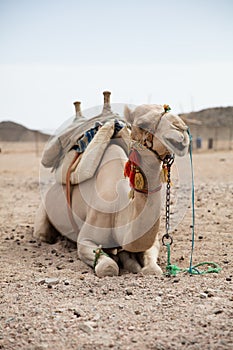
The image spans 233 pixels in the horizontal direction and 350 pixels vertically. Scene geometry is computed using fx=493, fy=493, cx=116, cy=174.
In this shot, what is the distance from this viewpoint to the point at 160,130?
2965 mm

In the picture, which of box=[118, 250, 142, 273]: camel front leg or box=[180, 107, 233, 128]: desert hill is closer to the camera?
box=[118, 250, 142, 273]: camel front leg

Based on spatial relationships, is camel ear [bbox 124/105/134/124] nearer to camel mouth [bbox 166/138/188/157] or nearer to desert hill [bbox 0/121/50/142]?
camel mouth [bbox 166/138/188/157]

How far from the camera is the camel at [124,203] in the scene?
9.90 ft

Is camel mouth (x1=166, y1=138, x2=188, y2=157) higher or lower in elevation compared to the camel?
higher

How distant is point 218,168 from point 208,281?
1047 cm

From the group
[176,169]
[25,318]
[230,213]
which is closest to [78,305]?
[25,318]

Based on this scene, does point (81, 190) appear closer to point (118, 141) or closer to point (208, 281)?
point (118, 141)

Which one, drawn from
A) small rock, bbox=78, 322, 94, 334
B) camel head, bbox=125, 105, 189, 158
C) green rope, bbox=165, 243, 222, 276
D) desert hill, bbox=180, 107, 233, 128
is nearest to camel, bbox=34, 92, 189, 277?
camel head, bbox=125, 105, 189, 158

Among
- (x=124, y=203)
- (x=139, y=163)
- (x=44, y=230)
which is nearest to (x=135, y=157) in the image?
(x=139, y=163)

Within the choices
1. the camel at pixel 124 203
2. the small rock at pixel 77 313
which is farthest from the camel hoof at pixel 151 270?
the small rock at pixel 77 313

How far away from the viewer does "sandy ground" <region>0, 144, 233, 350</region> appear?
233 centimetres

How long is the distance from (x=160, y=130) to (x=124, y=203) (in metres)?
0.94

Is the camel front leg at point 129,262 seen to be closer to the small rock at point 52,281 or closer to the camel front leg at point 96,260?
the camel front leg at point 96,260

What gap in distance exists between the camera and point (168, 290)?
304 cm
